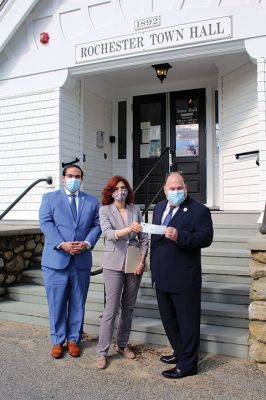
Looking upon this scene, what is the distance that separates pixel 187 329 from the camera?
323cm

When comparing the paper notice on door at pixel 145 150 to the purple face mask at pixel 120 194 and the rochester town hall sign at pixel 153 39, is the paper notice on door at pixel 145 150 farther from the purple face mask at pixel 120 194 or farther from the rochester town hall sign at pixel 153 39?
the purple face mask at pixel 120 194

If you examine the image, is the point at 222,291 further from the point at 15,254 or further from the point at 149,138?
the point at 149,138

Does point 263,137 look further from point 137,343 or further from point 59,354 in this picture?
point 59,354

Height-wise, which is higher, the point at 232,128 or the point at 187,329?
the point at 232,128

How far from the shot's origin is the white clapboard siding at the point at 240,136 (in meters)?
6.47

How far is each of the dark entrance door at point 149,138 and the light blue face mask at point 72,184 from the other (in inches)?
175

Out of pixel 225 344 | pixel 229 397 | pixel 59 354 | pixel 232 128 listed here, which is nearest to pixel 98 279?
pixel 59 354

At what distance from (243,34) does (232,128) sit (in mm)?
1556

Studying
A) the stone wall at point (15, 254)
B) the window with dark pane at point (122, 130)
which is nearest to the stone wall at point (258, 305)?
the stone wall at point (15, 254)

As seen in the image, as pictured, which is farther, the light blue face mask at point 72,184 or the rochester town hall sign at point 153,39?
the rochester town hall sign at point 153,39

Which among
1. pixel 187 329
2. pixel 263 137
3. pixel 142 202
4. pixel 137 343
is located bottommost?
pixel 137 343

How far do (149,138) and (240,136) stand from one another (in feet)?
7.47

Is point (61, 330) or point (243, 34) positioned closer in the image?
point (61, 330)

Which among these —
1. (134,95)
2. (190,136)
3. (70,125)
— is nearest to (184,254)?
(70,125)
